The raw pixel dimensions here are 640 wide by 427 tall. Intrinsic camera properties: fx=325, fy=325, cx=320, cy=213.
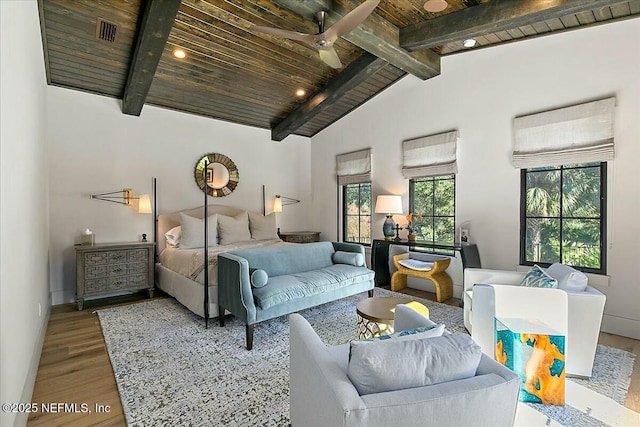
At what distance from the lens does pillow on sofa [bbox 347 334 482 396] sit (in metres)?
1.17

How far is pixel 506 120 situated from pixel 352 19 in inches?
101

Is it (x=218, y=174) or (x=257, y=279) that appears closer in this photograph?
(x=257, y=279)

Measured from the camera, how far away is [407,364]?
1.18 meters

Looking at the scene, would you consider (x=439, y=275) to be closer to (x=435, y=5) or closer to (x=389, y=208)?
(x=389, y=208)

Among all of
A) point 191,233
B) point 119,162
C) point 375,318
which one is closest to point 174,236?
point 191,233

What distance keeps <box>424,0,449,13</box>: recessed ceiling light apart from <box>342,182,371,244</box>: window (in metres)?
2.98

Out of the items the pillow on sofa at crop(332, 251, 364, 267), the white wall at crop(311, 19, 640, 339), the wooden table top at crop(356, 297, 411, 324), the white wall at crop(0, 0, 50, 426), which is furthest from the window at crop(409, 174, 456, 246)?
the white wall at crop(0, 0, 50, 426)

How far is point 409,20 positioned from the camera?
3707 mm

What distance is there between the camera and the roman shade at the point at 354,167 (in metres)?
5.75

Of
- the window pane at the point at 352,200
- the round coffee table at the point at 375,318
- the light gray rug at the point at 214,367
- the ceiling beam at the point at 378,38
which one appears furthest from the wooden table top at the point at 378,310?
the window pane at the point at 352,200

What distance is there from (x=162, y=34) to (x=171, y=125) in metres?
2.22

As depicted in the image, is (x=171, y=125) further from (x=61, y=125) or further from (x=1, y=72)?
(x=1, y=72)

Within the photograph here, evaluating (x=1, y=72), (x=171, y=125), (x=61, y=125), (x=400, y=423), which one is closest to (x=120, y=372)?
(x=1, y=72)

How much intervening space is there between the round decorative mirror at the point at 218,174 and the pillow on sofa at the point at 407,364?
4909mm
